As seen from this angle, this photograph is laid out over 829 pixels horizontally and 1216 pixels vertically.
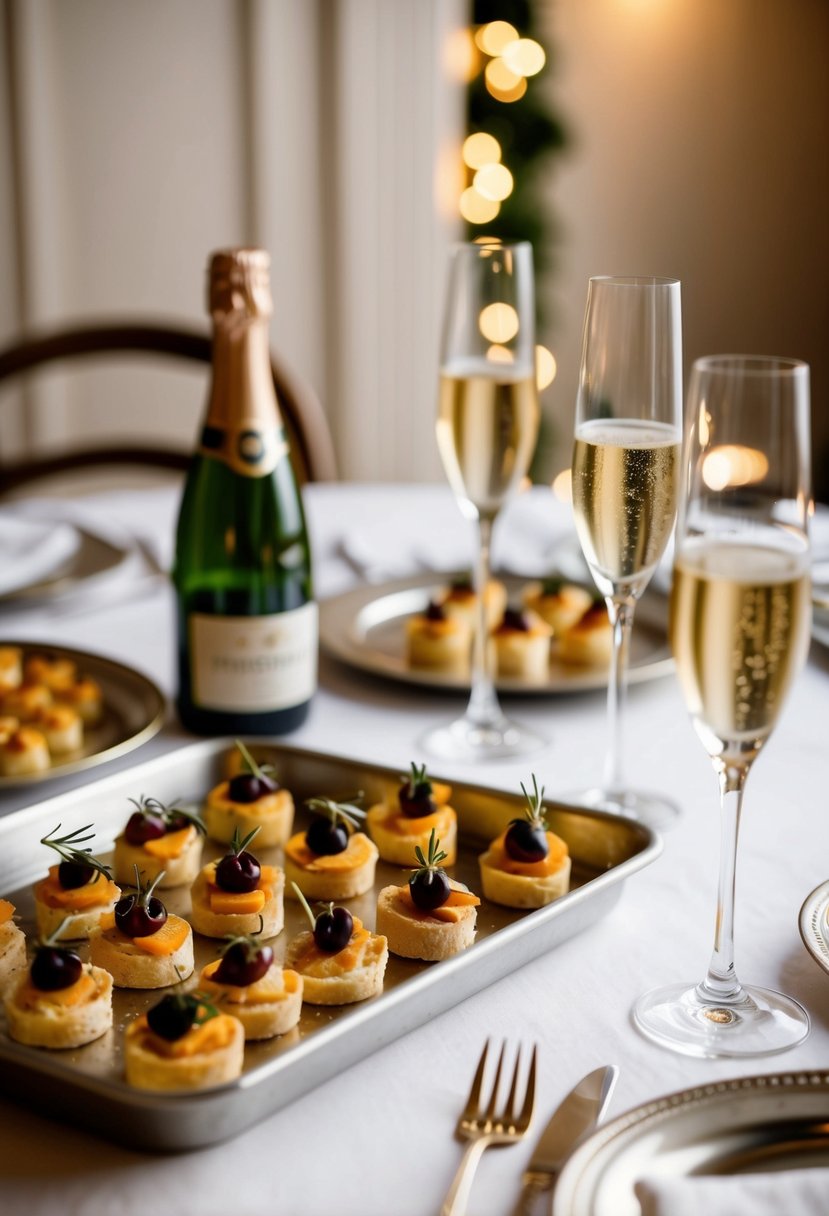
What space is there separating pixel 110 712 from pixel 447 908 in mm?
644

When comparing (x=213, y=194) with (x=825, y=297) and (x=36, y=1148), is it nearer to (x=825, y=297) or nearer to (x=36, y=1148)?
(x=825, y=297)

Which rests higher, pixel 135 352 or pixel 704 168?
pixel 704 168

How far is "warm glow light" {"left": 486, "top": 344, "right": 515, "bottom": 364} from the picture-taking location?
1.35 metres

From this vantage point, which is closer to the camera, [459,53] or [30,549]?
[30,549]

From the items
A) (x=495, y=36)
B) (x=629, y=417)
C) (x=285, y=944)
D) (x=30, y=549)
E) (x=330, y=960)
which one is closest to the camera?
(x=330, y=960)

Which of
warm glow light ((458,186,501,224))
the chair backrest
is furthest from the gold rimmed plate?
warm glow light ((458,186,501,224))

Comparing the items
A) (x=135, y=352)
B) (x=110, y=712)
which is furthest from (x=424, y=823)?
(x=135, y=352)

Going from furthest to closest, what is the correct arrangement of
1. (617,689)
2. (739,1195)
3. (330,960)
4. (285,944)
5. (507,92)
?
(507,92), (617,689), (285,944), (330,960), (739,1195)

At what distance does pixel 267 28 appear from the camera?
4.18 m

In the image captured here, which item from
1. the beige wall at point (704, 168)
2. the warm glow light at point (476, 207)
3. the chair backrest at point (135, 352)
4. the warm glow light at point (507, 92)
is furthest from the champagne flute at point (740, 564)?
the beige wall at point (704, 168)

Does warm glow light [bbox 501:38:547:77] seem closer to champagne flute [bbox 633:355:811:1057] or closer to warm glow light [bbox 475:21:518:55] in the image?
warm glow light [bbox 475:21:518:55]

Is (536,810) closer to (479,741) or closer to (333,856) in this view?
(333,856)

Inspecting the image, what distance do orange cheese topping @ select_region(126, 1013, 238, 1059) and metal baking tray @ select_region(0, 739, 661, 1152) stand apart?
30 mm

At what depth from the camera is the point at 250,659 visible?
1.33 m
